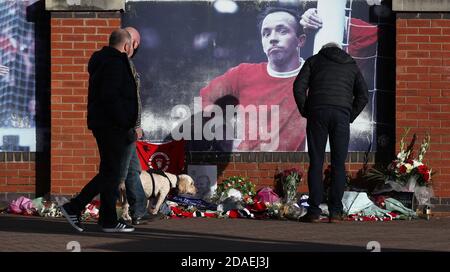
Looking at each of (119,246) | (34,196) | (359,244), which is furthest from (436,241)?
(34,196)

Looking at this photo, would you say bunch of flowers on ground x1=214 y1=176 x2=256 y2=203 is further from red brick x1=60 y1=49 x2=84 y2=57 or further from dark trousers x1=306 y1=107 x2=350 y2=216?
red brick x1=60 y1=49 x2=84 y2=57

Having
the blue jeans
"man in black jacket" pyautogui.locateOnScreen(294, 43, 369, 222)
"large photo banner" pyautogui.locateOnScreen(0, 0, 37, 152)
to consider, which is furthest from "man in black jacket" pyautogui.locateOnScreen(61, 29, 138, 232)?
"large photo banner" pyautogui.locateOnScreen(0, 0, 37, 152)

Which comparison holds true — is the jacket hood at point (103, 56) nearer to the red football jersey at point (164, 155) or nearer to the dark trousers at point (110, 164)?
the dark trousers at point (110, 164)

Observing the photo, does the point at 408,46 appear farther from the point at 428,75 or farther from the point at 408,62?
the point at 428,75

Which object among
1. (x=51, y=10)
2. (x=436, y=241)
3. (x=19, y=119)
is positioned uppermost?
(x=51, y=10)

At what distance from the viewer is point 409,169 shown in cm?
1465

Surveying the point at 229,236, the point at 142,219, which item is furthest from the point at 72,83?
the point at 229,236

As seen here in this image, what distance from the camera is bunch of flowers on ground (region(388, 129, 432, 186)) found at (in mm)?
14656

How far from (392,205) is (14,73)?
5.21 meters

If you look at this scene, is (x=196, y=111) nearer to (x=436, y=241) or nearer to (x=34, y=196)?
(x=34, y=196)

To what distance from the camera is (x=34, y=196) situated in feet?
50.8

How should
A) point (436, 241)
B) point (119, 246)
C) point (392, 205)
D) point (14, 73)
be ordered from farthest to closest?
1. point (14, 73)
2. point (392, 205)
3. point (436, 241)
4. point (119, 246)

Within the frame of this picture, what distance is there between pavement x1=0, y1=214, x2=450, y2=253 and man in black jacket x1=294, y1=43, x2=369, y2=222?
387 millimetres

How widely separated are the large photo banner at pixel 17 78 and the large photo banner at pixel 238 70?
54.5 inches
